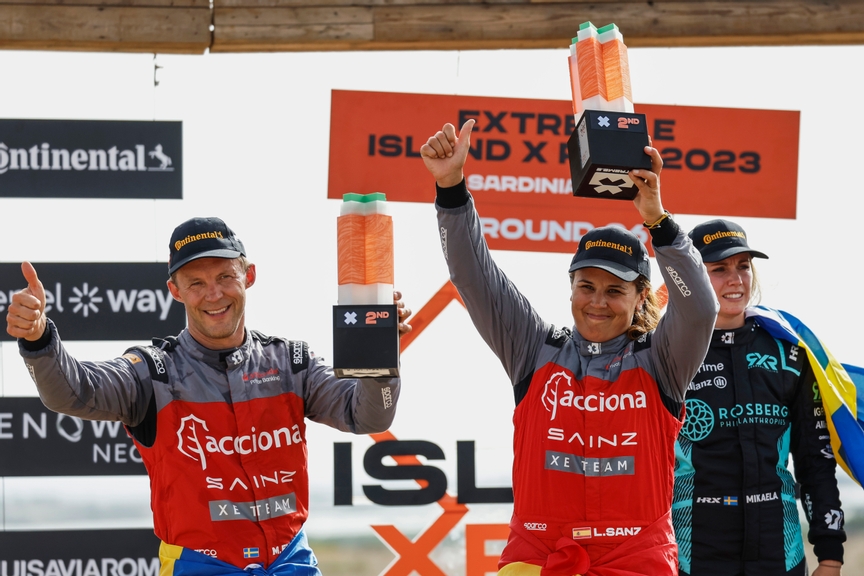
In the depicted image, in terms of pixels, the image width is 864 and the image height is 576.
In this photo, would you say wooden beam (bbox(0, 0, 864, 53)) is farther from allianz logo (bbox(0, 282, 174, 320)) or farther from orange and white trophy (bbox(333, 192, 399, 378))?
orange and white trophy (bbox(333, 192, 399, 378))

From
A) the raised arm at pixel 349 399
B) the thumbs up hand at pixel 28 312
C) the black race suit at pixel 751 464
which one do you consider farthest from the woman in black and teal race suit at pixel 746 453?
the thumbs up hand at pixel 28 312

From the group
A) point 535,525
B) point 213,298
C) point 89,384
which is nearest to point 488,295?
point 535,525

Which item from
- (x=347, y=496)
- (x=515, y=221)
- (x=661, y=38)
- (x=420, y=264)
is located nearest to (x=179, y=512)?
(x=347, y=496)

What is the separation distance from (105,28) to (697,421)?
249cm

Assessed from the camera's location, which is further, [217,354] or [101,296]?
[101,296]

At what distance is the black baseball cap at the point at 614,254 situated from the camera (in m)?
2.08

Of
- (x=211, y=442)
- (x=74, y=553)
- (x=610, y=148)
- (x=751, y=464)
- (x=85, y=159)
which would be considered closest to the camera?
(x=610, y=148)

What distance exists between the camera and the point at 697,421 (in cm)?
245

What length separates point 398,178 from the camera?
3.50 metres

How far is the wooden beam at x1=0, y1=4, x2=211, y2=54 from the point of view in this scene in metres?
3.39

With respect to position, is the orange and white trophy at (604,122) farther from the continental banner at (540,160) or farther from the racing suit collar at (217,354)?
the continental banner at (540,160)

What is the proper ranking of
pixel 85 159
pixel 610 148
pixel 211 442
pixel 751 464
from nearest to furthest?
pixel 610 148 → pixel 211 442 → pixel 751 464 → pixel 85 159

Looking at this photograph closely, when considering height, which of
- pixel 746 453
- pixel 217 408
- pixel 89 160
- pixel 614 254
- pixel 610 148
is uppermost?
pixel 89 160

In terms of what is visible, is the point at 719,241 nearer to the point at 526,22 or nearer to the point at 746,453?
the point at 746,453
